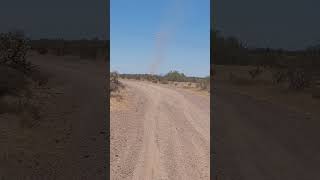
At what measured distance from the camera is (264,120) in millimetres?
15188

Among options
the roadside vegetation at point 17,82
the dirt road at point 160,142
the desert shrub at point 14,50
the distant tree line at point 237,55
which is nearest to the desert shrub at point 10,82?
the roadside vegetation at point 17,82

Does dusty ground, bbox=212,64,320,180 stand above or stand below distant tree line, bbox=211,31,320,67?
below

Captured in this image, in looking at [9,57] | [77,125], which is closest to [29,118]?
[77,125]

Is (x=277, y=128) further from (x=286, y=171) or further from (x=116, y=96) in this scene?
(x=116, y=96)

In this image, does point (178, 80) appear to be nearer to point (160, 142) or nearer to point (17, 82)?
point (17, 82)

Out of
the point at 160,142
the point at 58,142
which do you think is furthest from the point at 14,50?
the point at 160,142

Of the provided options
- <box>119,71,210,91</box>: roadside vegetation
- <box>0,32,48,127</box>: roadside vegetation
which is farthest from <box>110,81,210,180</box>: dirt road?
<box>119,71,210,91</box>: roadside vegetation

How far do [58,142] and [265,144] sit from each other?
4.46 m

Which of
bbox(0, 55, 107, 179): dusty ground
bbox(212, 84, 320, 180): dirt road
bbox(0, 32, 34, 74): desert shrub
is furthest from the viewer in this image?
bbox(0, 32, 34, 74): desert shrub

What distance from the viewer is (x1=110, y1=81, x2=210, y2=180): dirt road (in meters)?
9.12

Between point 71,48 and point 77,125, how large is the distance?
159 feet

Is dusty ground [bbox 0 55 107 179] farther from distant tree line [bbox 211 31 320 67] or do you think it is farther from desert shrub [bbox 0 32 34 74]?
distant tree line [bbox 211 31 320 67]

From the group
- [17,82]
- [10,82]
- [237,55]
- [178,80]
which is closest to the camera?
[10,82]

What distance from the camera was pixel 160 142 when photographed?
37.2 feet
